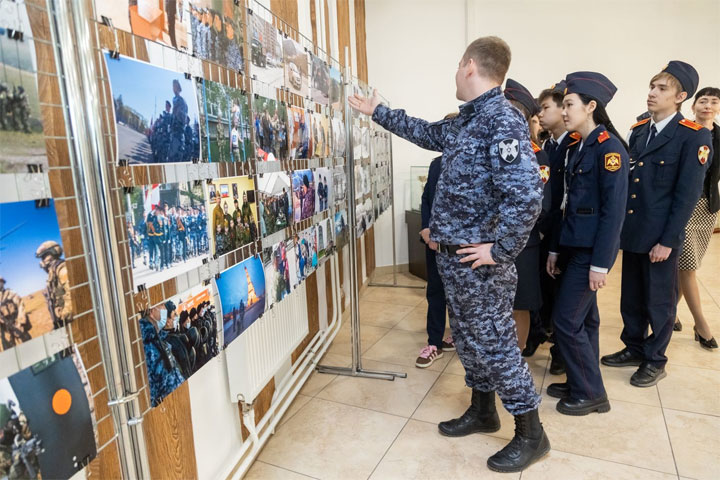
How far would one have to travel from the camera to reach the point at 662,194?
2.36 meters

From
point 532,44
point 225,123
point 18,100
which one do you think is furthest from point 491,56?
point 532,44

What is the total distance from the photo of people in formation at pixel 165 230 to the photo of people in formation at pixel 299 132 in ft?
2.29

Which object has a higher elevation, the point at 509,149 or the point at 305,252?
the point at 509,149

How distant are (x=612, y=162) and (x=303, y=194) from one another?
1309 mm

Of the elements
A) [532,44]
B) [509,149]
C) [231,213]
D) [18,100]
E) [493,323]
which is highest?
[532,44]

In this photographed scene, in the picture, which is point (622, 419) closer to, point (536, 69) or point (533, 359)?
point (533, 359)

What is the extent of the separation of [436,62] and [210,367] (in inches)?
167

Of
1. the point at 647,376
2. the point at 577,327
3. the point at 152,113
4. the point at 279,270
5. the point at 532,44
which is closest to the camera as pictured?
the point at 152,113

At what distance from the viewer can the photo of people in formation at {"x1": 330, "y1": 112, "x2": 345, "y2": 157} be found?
7.89 feet

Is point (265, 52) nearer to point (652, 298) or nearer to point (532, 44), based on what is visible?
point (652, 298)

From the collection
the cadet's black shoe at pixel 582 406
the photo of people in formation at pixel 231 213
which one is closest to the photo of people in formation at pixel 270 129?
the photo of people in formation at pixel 231 213

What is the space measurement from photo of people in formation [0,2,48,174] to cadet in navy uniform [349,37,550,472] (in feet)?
4.20

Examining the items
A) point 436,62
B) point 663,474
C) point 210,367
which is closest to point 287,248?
point 210,367

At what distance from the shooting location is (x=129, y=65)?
1.01 m
